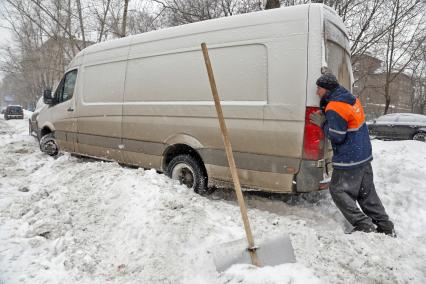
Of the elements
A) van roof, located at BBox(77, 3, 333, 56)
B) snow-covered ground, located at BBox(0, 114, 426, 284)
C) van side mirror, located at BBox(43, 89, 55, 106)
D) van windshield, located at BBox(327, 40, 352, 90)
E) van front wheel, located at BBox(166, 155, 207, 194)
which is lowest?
snow-covered ground, located at BBox(0, 114, 426, 284)

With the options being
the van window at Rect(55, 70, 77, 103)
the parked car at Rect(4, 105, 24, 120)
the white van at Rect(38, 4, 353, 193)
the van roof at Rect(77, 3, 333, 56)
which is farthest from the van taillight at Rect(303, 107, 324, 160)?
the parked car at Rect(4, 105, 24, 120)

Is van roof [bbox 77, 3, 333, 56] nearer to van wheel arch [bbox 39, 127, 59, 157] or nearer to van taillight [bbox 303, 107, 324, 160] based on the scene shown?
van taillight [bbox 303, 107, 324, 160]

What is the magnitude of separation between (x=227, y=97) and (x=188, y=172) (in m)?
1.41

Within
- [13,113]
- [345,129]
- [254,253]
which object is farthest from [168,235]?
[13,113]

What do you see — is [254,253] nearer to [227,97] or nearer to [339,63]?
[227,97]

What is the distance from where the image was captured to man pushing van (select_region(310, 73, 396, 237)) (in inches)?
156

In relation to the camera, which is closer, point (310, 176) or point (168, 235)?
point (168, 235)

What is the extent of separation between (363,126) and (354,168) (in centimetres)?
51

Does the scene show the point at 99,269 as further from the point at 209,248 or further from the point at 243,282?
the point at 243,282

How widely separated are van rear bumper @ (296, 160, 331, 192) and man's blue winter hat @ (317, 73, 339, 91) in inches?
34.5

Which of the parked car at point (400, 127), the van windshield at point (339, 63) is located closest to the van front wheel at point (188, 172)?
the van windshield at point (339, 63)

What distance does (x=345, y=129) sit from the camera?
4004 millimetres

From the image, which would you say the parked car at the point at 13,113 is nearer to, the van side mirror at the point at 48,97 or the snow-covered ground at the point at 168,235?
the van side mirror at the point at 48,97

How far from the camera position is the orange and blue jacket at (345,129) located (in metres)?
3.96
